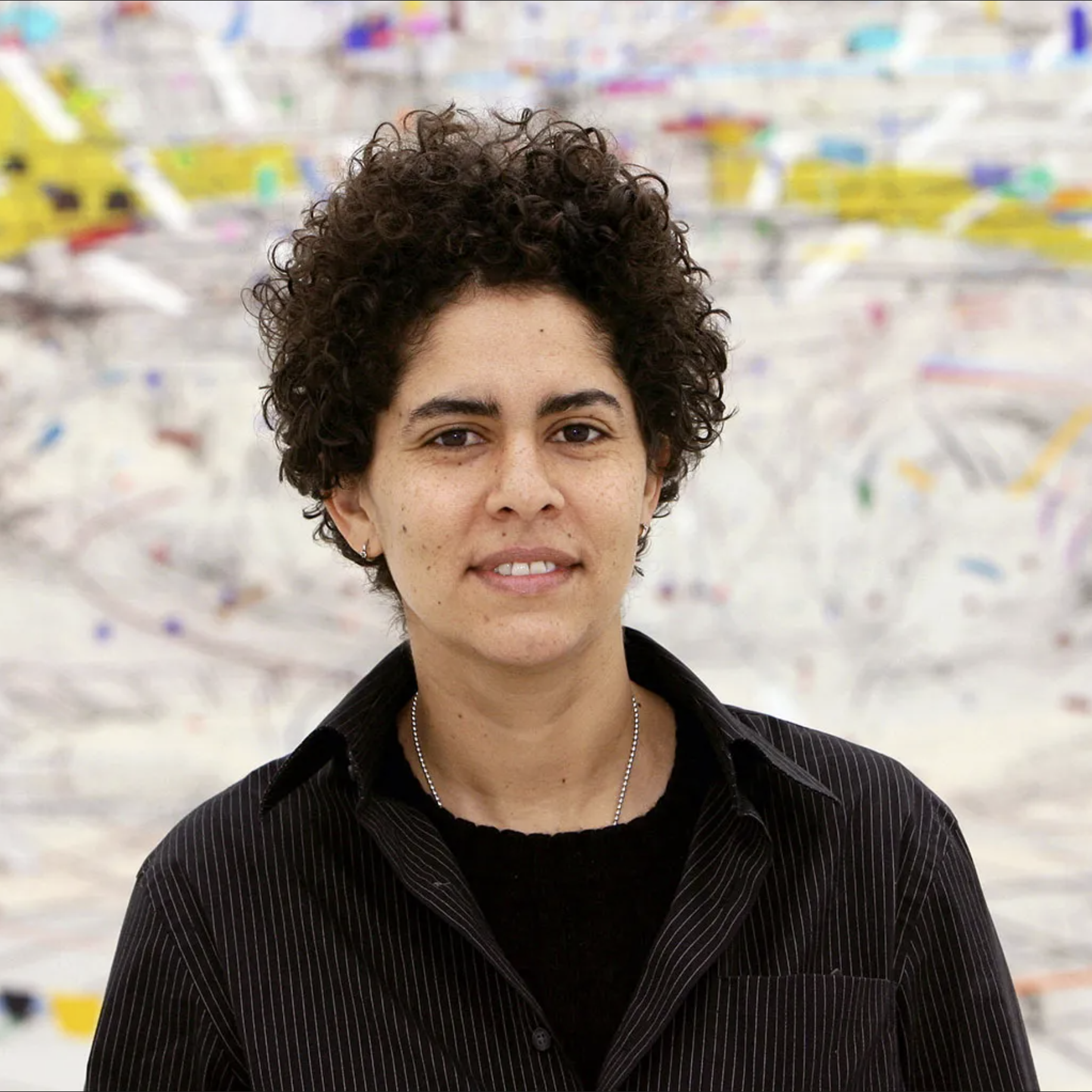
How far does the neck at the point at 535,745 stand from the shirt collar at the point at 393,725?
0.05m

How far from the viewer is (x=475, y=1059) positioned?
3.30 ft

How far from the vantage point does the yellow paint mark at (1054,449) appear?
7.05ft

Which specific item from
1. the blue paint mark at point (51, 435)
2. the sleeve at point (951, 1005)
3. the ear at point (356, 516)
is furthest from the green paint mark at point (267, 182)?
the sleeve at point (951, 1005)

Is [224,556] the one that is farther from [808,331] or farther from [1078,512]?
[1078,512]

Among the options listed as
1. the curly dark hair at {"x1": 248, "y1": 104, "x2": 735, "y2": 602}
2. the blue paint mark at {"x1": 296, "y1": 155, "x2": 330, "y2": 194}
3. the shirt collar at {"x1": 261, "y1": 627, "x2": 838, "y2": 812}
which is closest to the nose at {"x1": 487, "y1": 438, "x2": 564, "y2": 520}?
the curly dark hair at {"x1": 248, "y1": 104, "x2": 735, "y2": 602}

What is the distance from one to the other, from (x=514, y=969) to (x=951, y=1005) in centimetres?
35

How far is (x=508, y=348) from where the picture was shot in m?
1.06

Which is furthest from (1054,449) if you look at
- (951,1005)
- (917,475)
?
(951,1005)

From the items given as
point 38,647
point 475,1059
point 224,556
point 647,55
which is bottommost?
point 475,1059

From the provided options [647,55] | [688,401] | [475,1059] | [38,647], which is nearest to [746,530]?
[647,55]

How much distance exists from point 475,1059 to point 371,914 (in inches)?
5.4

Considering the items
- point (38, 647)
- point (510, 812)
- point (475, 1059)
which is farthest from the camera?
point (38, 647)

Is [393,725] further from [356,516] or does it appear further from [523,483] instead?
[523,483]

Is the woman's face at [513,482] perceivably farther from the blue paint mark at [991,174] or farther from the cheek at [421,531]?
the blue paint mark at [991,174]
